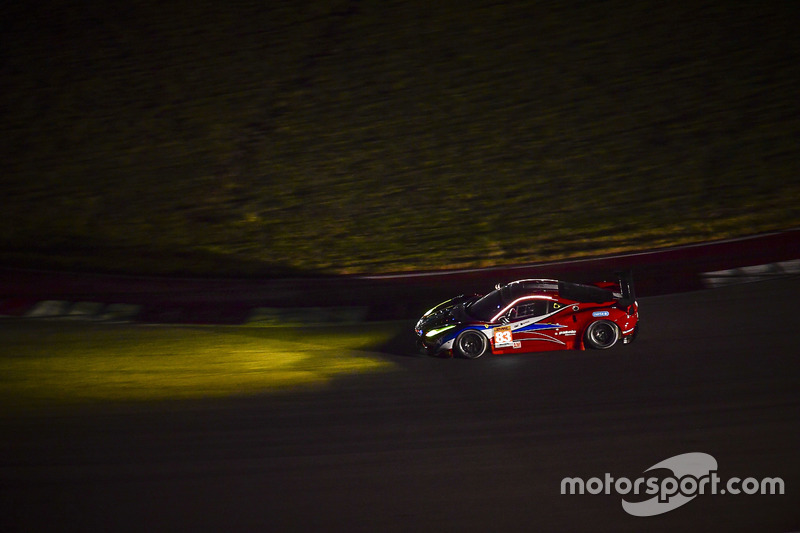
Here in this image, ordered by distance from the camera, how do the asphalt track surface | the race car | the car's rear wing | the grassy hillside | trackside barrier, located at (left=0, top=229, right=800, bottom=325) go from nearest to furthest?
the asphalt track surface
the race car
the car's rear wing
trackside barrier, located at (left=0, top=229, right=800, bottom=325)
the grassy hillside

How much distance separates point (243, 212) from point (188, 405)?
8.04 m

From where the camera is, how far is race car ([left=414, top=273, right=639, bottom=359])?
10.5m

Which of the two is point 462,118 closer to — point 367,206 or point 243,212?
point 367,206

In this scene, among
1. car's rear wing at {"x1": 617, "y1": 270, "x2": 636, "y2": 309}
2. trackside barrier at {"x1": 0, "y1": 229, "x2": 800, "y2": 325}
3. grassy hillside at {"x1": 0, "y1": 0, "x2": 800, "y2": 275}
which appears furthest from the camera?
grassy hillside at {"x1": 0, "y1": 0, "x2": 800, "y2": 275}

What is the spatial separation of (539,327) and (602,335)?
2.77ft

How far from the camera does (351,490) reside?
24.3 feet

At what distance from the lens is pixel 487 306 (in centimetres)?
1083

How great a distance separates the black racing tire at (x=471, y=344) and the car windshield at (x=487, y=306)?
24cm

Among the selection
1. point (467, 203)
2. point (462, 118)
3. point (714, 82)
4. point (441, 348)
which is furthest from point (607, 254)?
point (714, 82)

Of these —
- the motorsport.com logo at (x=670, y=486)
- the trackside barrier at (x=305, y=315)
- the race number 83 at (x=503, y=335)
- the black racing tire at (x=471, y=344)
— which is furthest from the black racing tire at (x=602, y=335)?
the trackside barrier at (x=305, y=315)

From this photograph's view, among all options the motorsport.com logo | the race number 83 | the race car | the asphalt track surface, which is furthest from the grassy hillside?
the motorsport.com logo

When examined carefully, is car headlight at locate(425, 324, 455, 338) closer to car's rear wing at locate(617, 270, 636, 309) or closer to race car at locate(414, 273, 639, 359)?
race car at locate(414, 273, 639, 359)

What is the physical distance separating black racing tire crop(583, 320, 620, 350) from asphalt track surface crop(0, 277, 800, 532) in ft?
0.65

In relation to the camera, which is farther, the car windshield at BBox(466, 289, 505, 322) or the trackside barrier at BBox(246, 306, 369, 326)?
the trackside barrier at BBox(246, 306, 369, 326)
